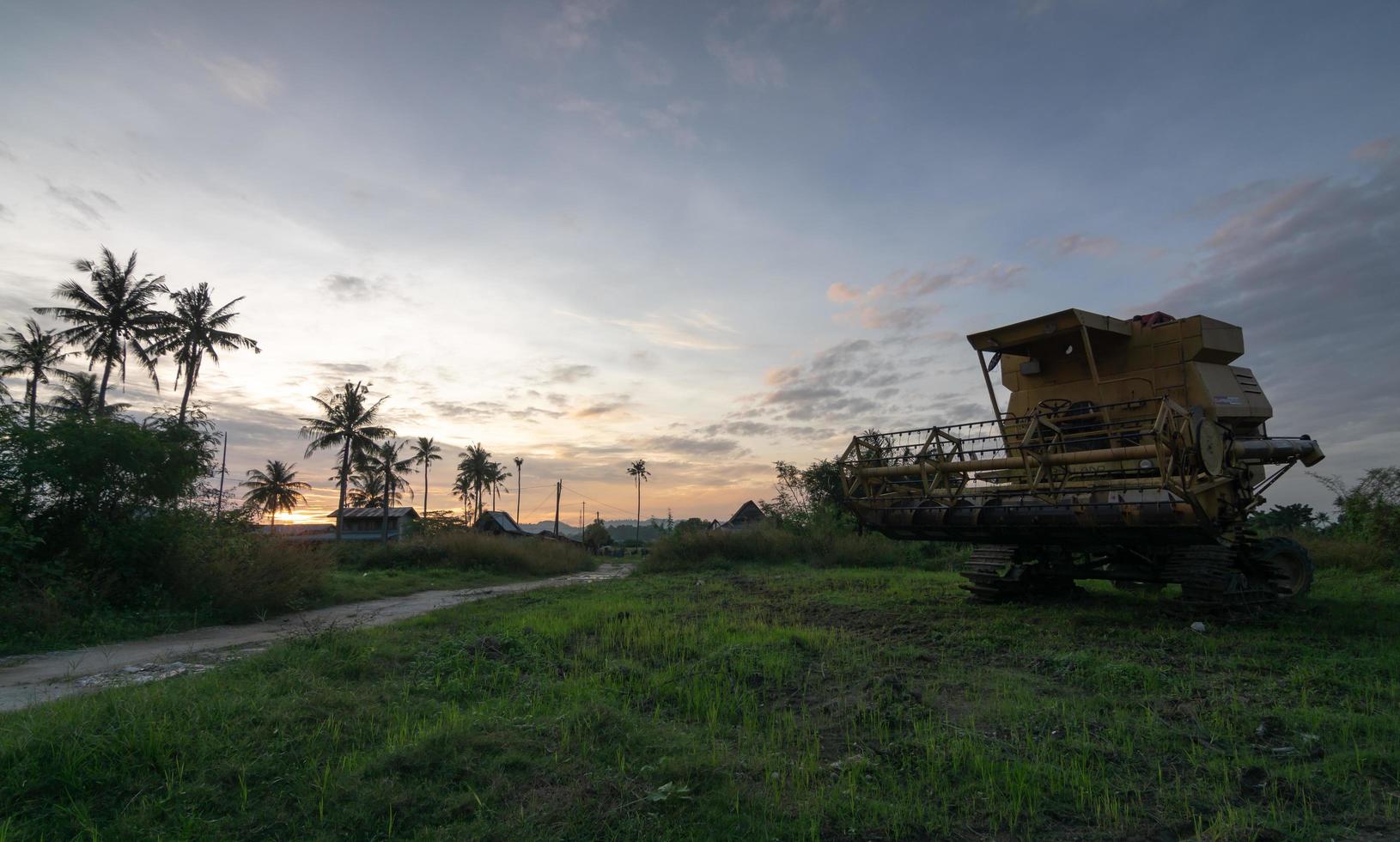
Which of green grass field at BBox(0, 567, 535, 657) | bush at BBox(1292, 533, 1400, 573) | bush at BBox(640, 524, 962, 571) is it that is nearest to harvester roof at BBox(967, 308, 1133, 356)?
bush at BBox(1292, 533, 1400, 573)

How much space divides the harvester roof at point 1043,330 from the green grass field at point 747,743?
4324mm

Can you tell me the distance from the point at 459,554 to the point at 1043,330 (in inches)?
1167

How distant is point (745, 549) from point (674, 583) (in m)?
9.62

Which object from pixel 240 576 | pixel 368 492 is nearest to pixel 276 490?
pixel 368 492

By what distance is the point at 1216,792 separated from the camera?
13.1 ft

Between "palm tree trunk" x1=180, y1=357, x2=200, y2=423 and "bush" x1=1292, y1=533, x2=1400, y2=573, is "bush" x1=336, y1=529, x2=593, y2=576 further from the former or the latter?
"bush" x1=1292, y1=533, x2=1400, y2=573

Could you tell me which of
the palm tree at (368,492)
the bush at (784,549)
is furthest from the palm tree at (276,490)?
the bush at (784,549)

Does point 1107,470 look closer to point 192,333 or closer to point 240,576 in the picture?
point 240,576

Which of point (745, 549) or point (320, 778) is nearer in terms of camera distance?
Result: point (320, 778)

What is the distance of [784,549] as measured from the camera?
29.2m

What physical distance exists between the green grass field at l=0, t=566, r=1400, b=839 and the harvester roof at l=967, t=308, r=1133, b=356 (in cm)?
432

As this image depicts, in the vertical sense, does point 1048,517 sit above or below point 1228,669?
above

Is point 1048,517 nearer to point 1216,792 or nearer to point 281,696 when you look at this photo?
point 1216,792

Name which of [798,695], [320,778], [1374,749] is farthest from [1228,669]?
[320,778]
